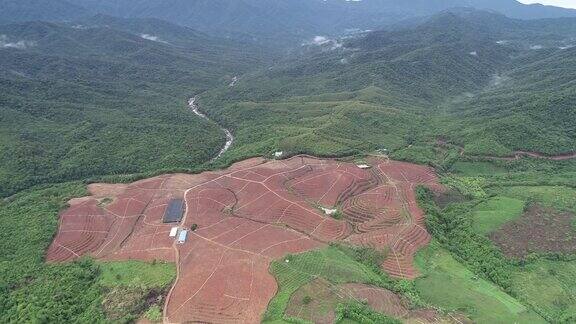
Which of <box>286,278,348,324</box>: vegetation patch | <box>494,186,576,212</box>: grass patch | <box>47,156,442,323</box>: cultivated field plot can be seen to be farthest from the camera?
<box>494,186,576,212</box>: grass patch

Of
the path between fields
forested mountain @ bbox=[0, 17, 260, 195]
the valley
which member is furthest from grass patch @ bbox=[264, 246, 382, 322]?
the path between fields

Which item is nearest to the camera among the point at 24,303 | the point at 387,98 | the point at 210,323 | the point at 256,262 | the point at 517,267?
the point at 210,323

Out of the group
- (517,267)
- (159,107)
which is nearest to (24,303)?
(517,267)

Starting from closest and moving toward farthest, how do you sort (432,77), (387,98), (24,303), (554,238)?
1. (24,303)
2. (554,238)
3. (387,98)
4. (432,77)

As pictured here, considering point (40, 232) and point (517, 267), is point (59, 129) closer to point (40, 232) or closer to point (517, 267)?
point (40, 232)

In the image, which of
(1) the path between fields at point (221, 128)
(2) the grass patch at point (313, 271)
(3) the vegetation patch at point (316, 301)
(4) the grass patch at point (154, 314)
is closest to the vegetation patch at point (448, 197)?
(2) the grass patch at point (313, 271)

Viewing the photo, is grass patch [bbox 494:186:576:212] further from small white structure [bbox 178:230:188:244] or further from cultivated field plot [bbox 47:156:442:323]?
A: small white structure [bbox 178:230:188:244]
